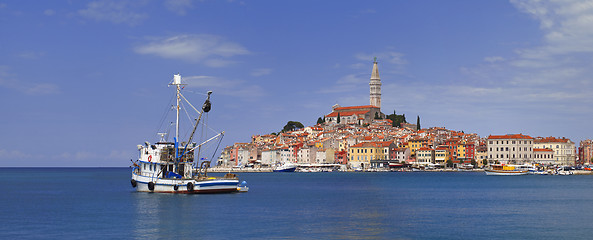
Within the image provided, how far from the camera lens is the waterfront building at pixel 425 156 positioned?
180 meters

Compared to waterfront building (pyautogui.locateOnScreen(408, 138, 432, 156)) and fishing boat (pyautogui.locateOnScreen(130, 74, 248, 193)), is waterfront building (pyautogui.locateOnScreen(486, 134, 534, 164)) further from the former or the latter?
fishing boat (pyautogui.locateOnScreen(130, 74, 248, 193))

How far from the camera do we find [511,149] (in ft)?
575

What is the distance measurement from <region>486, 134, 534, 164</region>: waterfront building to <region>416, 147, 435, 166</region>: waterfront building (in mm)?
15540

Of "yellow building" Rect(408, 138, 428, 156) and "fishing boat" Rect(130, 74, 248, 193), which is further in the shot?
"yellow building" Rect(408, 138, 428, 156)

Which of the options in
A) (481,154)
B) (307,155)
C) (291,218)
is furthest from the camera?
(307,155)

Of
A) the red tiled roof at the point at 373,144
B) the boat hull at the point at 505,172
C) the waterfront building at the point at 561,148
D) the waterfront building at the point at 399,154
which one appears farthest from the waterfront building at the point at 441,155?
the boat hull at the point at 505,172

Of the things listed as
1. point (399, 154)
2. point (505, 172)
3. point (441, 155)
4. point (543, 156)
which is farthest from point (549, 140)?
point (505, 172)

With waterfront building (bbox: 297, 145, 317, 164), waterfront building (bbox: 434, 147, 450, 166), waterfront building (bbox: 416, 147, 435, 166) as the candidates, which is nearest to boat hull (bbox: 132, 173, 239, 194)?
waterfront building (bbox: 416, 147, 435, 166)

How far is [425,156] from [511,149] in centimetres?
2302

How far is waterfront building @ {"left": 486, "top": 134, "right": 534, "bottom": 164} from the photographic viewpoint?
571 ft

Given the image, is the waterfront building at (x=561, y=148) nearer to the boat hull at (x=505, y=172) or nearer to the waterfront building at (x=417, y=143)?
the waterfront building at (x=417, y=143)

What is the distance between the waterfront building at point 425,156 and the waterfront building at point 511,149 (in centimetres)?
1554

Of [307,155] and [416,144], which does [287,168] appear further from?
[416,144]

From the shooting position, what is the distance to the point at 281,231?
34031 millimetres
